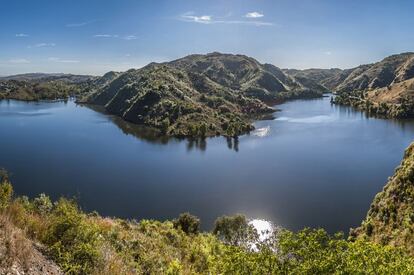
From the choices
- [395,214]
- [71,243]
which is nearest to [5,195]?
[71,243]

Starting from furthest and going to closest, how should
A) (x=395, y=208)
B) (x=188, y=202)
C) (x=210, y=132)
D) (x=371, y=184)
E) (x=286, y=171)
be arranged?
(x=210, y=132) → (x=286, y=171) → (x=371, y=184) → (x=188, y=202) → (x=395, y=208)

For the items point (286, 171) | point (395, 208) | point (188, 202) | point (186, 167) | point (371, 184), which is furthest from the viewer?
point (186, 167)

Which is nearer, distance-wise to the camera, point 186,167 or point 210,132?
point 186,167

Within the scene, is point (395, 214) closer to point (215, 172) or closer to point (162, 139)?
point (215, 172)

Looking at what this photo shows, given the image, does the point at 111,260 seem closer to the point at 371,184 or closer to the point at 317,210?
the point at 317,210

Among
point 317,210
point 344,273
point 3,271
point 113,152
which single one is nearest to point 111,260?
point 3,271

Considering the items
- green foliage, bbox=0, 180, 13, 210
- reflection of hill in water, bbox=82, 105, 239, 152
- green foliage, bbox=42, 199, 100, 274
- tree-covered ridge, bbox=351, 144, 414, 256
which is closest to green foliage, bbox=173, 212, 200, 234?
tree-covered ridge, bbox=351, 144, 414, 256

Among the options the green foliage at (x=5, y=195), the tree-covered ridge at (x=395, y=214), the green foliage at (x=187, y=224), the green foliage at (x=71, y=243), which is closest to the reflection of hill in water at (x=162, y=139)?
the green foliage at (x=187, y=224)

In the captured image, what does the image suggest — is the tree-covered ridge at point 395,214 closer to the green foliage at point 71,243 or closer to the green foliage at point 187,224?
the green foliage at point 187,224
